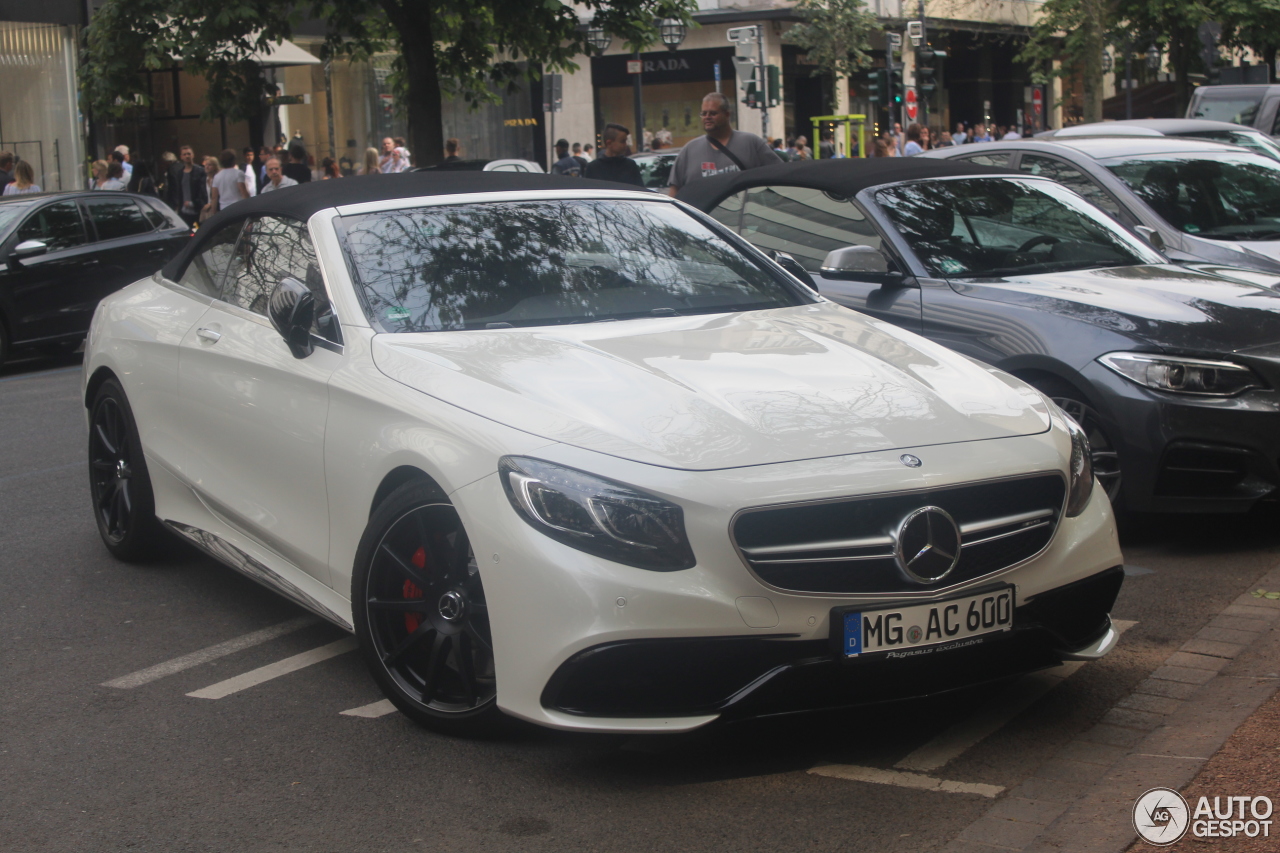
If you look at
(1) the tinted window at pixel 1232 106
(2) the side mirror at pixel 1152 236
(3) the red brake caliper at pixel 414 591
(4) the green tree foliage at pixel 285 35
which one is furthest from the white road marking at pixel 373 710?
(1) the tinted window at pixel 1232 106

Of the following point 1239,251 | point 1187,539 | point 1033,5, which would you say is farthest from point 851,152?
point 1187,539

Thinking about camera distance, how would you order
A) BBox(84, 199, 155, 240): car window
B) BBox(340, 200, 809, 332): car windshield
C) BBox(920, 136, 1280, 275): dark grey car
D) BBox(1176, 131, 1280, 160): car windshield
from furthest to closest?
BBox(84, 199, 155, 240): car window
BBox(1176, 131, 1280, 160): car windshield
BBox(920, 136, 1280, 275): dark grey car
BBox(340, 200, 809, 332): car windshield

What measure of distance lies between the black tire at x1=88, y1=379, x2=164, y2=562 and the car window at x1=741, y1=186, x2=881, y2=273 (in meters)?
3.27

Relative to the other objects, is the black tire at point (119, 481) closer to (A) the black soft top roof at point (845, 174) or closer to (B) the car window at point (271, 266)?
(B) the car window at point (271, 266)

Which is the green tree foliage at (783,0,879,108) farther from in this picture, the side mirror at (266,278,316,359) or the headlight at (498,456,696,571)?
the headlight at (498,456,696,571)

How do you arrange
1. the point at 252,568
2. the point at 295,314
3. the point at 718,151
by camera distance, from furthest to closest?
the point at 718,151 → the point at 252,568 → the point at 295,314

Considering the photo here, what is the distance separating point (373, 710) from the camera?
446 cm

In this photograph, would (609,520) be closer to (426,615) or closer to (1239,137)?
(426,615)

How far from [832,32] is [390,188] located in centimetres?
4079

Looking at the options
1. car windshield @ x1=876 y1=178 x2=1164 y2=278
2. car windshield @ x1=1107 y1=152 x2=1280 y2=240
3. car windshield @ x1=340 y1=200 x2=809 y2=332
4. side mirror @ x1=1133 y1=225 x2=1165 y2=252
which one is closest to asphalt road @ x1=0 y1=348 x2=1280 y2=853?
car windshield @ x1=340 y1=200 x2=809 y2=332

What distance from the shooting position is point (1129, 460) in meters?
5.87

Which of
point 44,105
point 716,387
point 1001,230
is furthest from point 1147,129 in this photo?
point 44,105

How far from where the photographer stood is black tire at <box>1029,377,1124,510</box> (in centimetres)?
596

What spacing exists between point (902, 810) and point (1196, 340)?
2994 millimetres
